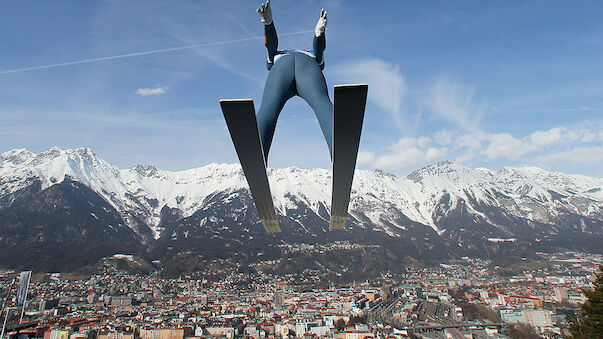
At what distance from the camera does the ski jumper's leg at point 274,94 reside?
609 cm

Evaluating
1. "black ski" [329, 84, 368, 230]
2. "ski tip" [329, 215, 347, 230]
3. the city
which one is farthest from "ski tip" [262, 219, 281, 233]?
the city

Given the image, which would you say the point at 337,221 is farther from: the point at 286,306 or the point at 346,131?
the point at 286,306

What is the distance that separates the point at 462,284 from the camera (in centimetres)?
10138

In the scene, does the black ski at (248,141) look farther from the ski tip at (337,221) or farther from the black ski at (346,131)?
the ski tip at (337,221)

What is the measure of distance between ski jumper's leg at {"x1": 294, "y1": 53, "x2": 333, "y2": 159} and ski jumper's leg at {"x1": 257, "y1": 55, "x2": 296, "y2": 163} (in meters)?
0.14

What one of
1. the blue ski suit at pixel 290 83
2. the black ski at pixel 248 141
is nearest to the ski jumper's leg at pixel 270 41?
the blue ski suit at pixel 290 83

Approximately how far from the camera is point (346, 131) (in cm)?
508

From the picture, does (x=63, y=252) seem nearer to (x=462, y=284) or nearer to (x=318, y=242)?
(x=318, y=242)

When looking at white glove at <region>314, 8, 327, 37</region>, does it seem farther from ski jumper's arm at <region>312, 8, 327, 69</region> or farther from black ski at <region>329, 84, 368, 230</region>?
black ski at <region>329, 84, 368, 230</region>

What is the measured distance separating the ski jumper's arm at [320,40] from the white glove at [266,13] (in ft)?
2.59

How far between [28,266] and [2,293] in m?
35.5

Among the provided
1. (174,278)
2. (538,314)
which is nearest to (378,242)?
(174,278)

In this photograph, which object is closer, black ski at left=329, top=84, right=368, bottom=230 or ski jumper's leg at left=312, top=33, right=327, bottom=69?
black ski at left=329, top=84, right=368, bottom=230

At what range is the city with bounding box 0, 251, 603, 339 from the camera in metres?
50.6
